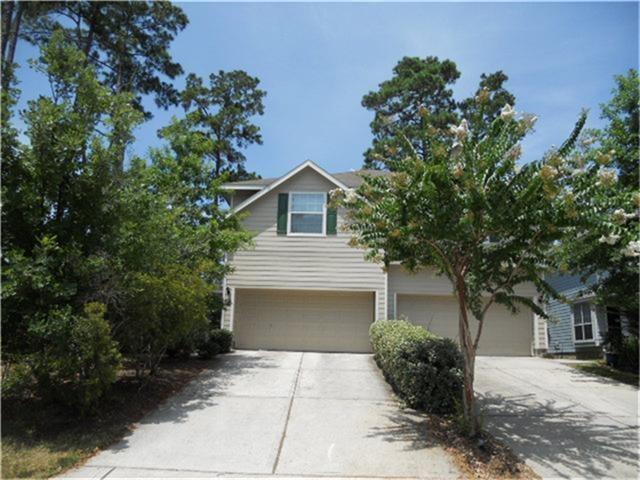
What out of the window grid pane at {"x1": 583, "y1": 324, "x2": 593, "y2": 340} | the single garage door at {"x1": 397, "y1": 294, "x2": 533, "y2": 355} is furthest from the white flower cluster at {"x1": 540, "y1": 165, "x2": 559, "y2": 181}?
the window grid pane at {"x1": 583, "y1": 324, "x2": 593, "y2": 340}

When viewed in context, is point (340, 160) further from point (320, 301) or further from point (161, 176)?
point (161, 176)

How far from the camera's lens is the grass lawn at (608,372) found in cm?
1103

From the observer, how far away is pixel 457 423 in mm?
6371

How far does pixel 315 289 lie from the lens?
14492 mm

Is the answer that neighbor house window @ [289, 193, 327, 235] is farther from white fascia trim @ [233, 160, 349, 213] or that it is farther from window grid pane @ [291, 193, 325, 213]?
white fascia trim @ [233, 160, 349, 213]

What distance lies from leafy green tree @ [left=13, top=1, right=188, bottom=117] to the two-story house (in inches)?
476

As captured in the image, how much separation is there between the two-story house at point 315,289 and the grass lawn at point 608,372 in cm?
188

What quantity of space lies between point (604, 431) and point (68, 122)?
9236mm

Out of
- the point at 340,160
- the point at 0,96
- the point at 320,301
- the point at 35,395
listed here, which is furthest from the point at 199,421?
the point at 340,160

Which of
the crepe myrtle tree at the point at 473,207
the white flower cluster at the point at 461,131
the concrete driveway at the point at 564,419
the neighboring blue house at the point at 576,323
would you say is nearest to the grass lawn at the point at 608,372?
the concrete driveway at the point at 564,419

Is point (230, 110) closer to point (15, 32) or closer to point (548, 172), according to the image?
point (15, 32)

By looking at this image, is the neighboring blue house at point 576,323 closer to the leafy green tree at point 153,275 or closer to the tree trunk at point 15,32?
the leafy green tree at point 153,275

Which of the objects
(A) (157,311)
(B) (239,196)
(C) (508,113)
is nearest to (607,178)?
(C) (508,113)

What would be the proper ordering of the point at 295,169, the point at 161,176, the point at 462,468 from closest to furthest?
the point at 462,468 < the point at 161,176 < the point at 295,169
